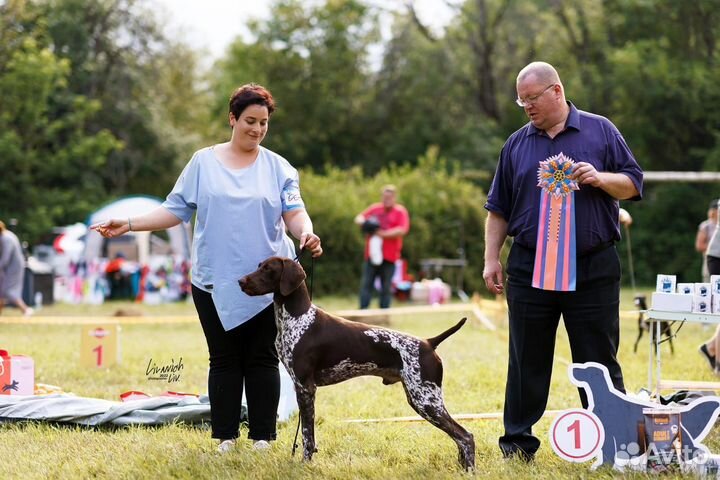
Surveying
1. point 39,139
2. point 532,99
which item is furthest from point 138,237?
point 532,99

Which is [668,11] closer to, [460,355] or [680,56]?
[680,56]

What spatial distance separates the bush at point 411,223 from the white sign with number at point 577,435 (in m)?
13.7

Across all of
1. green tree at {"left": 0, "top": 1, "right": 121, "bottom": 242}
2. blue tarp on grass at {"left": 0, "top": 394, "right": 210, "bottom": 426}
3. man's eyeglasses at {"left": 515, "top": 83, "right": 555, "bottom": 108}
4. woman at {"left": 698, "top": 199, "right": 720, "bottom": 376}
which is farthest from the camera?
green tree at {"left": 0, "top": 1, "right": 121, "bottom": 242}

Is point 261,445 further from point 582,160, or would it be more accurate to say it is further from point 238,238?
point 582,160

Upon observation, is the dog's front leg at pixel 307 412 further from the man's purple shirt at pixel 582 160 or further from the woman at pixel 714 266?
the woman at pixel 714 266

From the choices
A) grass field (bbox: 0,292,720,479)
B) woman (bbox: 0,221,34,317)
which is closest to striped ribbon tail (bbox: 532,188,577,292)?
grass field (bbox: 0,292,720,479)

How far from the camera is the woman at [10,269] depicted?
12133mm

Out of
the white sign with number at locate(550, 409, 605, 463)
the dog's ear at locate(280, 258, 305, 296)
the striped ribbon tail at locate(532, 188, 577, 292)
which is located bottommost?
the white sign with number at locate(550, 409, 605, 463)

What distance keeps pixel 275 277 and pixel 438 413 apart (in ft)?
3.06

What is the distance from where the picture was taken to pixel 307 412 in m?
3.99

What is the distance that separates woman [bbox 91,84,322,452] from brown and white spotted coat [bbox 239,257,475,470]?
23 cm

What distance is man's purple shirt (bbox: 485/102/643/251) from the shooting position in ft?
12.6

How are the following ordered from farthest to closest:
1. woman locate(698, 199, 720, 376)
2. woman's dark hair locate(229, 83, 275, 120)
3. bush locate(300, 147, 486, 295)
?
1. bush locate(300, 147, 486, 295)
2. woman locate(698, 199, 720, 376)
3. woman's dark hair locate(229, 83, 275, 120)

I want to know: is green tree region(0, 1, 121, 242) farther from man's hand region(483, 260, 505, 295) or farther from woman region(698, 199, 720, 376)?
man's hand region(483, 260, 505, 295)
